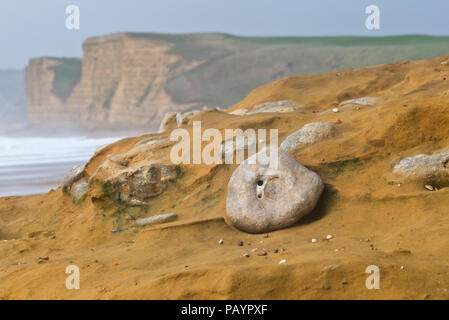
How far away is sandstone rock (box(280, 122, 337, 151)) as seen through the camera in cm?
622

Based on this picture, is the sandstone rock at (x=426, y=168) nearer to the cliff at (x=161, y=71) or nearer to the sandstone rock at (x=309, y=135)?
the sandstone rock at (x=309, y=135)

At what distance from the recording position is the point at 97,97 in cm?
4150

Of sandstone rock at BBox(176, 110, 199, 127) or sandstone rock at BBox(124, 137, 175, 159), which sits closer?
sandstone rock at BBox(124, 137, 175, 159)

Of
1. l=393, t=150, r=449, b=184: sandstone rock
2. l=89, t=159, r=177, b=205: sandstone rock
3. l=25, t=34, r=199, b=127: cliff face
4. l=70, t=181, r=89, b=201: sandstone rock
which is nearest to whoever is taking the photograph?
l=393, t=150, r=449, b=184: sandstone rock

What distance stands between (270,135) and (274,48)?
34552 mm

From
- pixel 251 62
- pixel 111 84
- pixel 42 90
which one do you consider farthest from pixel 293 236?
pixel 42 90

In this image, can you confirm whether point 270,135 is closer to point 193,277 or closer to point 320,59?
point 193,277

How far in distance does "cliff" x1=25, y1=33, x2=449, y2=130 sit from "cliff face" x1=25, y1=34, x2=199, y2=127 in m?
0.08

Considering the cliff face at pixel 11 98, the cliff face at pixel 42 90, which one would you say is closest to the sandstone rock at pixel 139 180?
the cliff face at pixel 42 90

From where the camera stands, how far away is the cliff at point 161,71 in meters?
35.6

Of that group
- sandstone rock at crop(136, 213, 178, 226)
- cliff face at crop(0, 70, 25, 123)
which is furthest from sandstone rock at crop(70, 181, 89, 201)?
cliff face at crop(0, 70, 25, 123)

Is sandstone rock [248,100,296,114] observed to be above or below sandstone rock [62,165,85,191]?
above

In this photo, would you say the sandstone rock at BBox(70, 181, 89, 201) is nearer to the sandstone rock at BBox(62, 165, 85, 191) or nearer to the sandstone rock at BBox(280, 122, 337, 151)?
the sandstone rock at BBox(62, 165, 85, 191)

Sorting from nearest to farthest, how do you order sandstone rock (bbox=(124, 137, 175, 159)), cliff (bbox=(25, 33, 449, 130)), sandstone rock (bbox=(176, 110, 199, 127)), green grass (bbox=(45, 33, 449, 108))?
1. sandstone rock (bbox=(124, 137, 175, 159))
2. sandstone rock (bbox=(176, 110, 199, 127))
3. green grass (bbox=(45, 33, 449, 108))
4. cliff (bbox=(25, 33, 449, 130))
